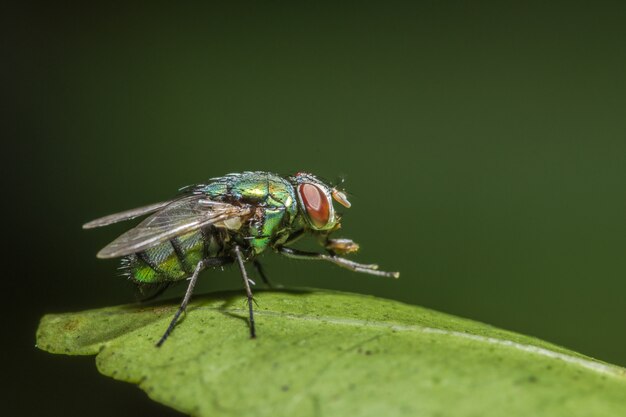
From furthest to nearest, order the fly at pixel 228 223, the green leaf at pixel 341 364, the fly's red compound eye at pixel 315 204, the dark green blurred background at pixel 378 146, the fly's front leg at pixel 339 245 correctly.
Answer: the dark green blurred background at pixel 378 146, the fly's front leg at pixel 339 245, the fly's red compound eye at pixel 315 204, the fly at pixel 228 223, the green leaf at pixel 341 364

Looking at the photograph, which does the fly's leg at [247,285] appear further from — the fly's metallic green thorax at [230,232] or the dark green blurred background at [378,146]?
the dark green blurred background at [378,146]

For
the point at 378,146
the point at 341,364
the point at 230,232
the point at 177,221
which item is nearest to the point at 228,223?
the point at 230,232

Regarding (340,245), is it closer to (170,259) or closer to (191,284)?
(170,259)

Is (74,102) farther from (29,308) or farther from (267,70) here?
(29,308)

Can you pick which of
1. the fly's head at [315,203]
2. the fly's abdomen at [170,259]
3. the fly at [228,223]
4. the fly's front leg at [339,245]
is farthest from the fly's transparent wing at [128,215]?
the fly's front leg at [339,245]

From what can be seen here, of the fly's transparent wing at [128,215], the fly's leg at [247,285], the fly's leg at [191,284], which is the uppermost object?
the fly's transparent wing at [128,215]

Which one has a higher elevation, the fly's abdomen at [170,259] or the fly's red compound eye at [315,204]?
the fly's red compound eye at [315,204]

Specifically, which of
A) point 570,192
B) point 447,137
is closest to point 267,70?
point 447,137
